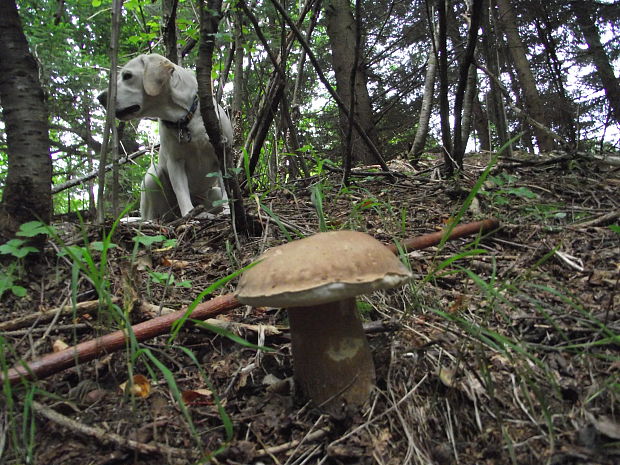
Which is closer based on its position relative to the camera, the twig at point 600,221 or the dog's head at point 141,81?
the twig at point 600,221

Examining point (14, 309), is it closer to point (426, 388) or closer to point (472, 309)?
point (426, 388)

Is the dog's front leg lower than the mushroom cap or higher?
higher

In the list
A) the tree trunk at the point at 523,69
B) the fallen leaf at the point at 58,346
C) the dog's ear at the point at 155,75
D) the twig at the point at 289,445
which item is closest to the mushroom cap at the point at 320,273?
the twig at the point at 289,445

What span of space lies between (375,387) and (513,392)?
17.9 inches

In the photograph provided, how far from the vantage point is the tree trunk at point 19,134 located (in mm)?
1986

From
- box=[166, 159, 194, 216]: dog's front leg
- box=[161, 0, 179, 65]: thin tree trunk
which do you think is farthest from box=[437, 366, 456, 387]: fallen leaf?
box=[161, 0, 179, 65]: thin tree trunk

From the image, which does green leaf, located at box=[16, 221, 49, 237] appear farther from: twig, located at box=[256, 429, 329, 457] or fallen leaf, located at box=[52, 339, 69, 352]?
twig, located at box=[256, 429, 329, 457]

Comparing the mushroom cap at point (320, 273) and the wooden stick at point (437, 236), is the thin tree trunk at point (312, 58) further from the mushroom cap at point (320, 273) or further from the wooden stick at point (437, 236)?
the mushroom cap at point (320, 273)

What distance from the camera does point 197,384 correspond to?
150 centimetres

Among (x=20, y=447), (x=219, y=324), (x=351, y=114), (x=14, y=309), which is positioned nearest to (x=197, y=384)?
(x=219, y=324)

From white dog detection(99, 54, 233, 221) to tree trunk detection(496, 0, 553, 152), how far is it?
6721 mm

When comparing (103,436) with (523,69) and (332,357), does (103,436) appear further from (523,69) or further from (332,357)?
(523,69)

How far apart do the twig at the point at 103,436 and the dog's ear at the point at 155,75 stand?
9.90 feet

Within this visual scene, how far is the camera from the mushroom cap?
42.3 inches
